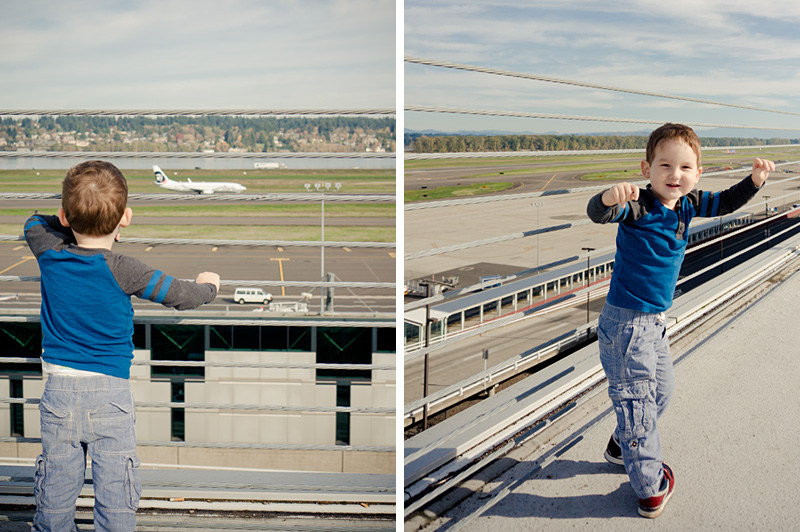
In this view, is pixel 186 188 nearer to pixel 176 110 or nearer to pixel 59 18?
pixel 176 110

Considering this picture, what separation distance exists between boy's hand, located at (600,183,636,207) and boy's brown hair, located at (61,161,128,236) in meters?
1.24

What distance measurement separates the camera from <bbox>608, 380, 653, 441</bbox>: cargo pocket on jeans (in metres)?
1.66

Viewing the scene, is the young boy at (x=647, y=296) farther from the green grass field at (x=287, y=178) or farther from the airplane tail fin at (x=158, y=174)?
the airplane tail fin at (x=158, y=174)

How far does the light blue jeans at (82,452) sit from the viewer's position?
151 cm

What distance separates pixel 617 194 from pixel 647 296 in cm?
35

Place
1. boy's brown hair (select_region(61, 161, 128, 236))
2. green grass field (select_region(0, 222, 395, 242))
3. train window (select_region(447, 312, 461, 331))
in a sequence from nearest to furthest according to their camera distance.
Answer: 1. boy's brown hair (select_region(61, 161, 128, 236))
2. train window (select_region(447, 312, 461, 331))
3. green grass field (select_region(0, 222, 395, 242))

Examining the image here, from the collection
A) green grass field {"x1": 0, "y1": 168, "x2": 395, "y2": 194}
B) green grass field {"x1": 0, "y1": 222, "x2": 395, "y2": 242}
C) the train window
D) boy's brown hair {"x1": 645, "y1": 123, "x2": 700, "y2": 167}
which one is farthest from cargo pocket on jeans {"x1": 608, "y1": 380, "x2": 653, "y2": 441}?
green grass field {"x1": 0, "y1": 222, "x2": 395, "y2": 242}

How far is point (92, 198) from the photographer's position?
4.88 ft

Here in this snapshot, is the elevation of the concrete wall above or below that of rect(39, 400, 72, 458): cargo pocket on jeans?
below

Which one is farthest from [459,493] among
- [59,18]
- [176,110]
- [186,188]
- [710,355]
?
[59,18]

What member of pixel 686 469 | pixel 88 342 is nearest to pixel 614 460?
pixel 686 469

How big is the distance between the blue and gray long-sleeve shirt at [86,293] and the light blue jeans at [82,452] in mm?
69

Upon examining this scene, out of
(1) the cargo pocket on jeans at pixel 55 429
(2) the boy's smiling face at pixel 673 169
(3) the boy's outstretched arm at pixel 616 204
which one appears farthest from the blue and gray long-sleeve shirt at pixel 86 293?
(2) the boy's smiling face at pixel 673 169

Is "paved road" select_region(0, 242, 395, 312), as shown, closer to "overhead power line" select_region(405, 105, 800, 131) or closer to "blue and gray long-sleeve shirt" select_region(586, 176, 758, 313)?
"overhead power line" select_region(405, 105, 800, 131)
